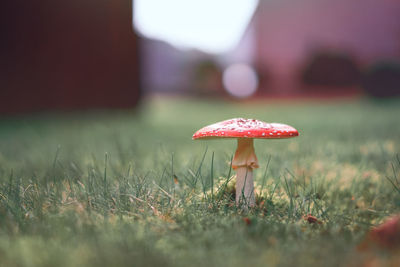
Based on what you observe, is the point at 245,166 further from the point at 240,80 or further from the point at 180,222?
the point at 240,80

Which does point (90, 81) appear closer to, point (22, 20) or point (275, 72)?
point (22, 20)

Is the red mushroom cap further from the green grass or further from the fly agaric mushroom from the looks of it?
the green grass

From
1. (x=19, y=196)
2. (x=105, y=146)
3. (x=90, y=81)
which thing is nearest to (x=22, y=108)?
(x=90, y=81)

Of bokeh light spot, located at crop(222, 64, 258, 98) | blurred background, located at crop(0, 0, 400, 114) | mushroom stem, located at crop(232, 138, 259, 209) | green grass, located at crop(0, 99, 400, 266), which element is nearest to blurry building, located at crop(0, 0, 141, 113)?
blurred background, located at crop(0, 0, 400, 114)

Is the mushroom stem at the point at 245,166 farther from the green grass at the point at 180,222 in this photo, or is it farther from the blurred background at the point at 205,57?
the blurred background at the point at 205,57

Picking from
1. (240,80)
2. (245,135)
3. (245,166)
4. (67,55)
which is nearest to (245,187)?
(245,166)

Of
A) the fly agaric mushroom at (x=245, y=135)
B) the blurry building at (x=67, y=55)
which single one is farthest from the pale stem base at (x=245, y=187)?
the blurry building at (x=67, y=55)

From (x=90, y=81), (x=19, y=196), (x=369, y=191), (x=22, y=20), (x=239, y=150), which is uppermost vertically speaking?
(x=22, y=20)
